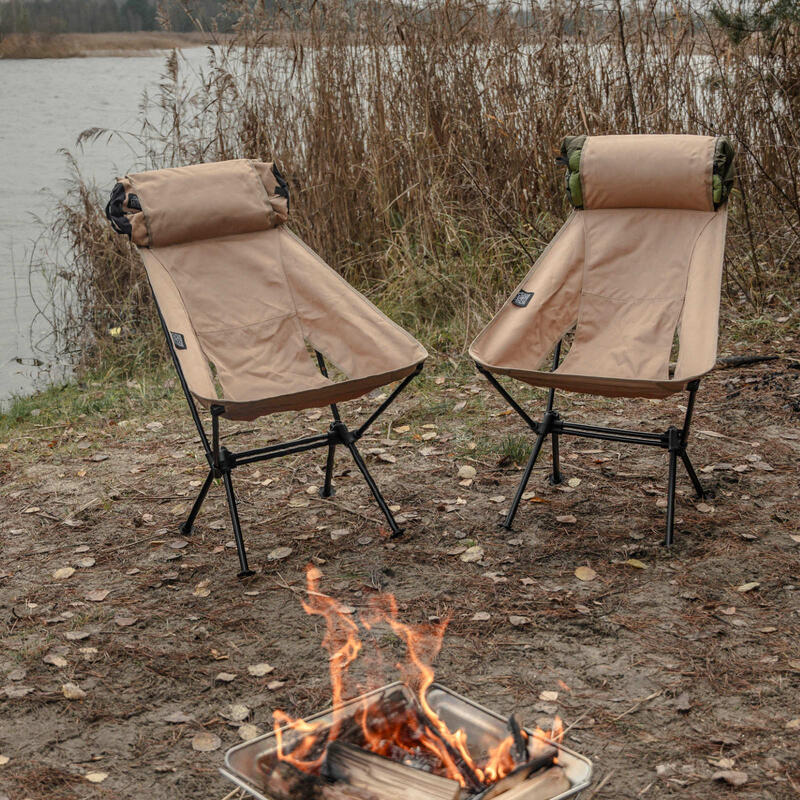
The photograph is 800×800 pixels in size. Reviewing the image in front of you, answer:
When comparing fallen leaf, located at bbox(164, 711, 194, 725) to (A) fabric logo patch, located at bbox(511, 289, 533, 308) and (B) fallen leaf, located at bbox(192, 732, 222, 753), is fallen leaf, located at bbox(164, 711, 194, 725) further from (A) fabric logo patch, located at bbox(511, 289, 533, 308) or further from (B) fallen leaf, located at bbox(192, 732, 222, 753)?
(A) fabric logo patch, located at bbox(511, 289, 533, 308)

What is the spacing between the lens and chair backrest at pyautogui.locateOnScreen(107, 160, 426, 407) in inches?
114

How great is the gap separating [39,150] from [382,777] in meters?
9.93

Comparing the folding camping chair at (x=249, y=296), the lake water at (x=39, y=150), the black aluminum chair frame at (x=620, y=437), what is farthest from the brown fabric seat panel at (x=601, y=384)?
the lake water at (x=39, y=150)

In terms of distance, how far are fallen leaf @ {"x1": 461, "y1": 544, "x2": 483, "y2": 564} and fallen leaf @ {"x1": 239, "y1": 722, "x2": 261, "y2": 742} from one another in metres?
0.87

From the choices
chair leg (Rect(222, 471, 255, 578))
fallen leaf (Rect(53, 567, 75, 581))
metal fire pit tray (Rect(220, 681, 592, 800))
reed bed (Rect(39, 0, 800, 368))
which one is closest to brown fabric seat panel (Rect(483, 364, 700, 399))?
chair leg (Rect(222, 471, 255, 578))

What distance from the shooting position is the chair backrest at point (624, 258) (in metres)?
2.92

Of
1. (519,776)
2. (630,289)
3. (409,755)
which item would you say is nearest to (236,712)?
(409,755)

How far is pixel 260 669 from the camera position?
7.29ft

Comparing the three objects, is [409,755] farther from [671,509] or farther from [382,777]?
[671,509]

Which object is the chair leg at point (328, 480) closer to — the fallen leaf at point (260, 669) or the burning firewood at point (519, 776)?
the fallen leaf at point (260, 669)

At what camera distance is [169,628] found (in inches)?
96.0

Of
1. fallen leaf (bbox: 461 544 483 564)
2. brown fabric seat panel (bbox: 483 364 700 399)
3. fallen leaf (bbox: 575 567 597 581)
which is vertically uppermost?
brown fabric seat panel (bbox: 483 364 700 399)

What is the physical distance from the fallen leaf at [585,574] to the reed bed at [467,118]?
1969mm

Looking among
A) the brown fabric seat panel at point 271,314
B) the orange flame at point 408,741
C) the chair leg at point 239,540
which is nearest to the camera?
the orange flame at point 408,741
